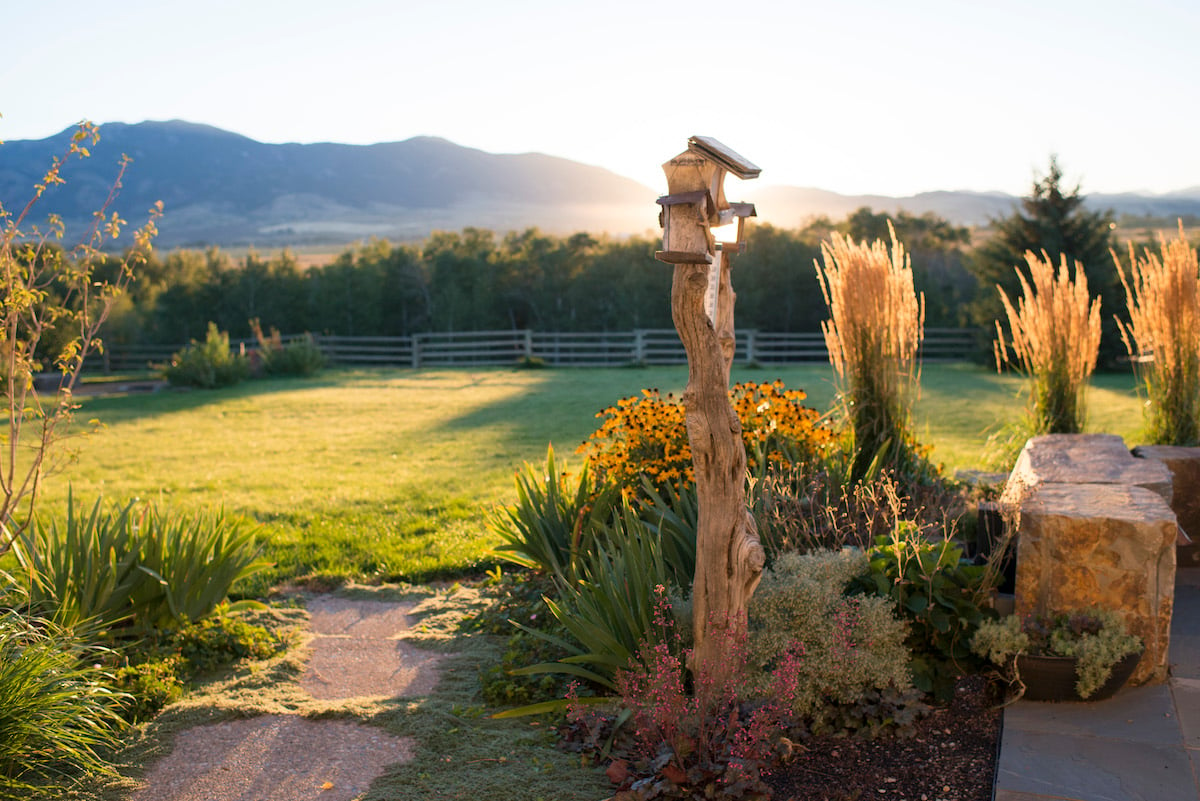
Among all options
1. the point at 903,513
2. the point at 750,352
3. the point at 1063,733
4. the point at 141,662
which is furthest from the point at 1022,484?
the point at 750,352

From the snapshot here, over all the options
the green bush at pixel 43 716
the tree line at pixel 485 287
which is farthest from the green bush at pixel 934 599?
the tree line at pixel 485 287

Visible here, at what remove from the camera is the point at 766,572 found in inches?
124

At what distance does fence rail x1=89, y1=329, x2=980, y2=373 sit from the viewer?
21.6 meters

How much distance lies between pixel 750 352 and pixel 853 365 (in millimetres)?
16187

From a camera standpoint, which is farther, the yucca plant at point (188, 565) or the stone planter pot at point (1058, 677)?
the yucca plant at point (188, 565)

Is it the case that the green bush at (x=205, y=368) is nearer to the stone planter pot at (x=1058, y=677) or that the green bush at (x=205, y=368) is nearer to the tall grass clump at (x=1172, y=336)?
the tall grass clump at (x=1172, y=336)

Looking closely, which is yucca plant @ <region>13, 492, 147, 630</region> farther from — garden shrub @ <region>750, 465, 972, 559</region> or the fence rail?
the fence rail

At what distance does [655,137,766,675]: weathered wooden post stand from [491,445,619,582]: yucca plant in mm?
1504

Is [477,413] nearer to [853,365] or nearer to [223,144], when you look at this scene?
[853,365]

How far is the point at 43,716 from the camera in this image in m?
2.63

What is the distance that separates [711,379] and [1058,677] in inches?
65.8

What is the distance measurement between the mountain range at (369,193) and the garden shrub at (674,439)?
108095mm

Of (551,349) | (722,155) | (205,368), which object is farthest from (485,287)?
(722,155)

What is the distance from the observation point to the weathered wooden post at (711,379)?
8.02 ft
